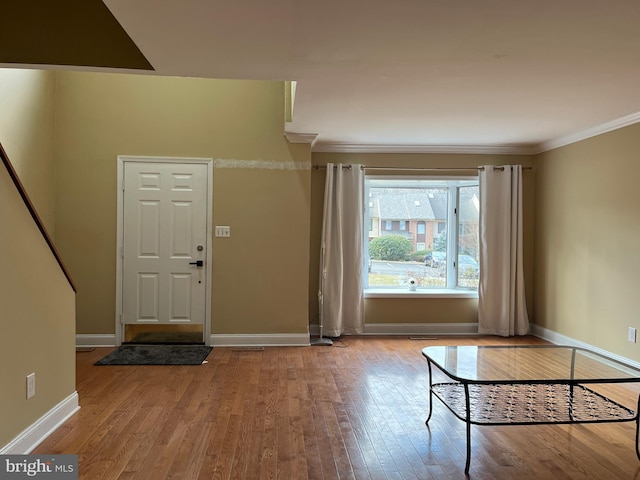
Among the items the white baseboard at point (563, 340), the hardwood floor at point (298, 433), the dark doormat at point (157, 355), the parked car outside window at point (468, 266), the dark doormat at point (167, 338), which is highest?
the parked car outside window at point (468, 266)

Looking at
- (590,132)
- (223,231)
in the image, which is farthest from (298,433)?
(590,132)

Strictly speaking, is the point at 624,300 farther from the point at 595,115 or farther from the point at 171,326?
the point at 171,326

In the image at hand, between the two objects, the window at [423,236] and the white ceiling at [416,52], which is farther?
the window at [423,236]

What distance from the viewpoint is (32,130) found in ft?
15.2

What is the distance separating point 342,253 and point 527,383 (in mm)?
3317

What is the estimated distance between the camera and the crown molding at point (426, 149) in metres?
5.82

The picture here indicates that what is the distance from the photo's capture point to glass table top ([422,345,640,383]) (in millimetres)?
2668

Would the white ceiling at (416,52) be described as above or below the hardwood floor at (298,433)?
above

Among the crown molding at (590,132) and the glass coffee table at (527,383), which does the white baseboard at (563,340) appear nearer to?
the glass coffee table at (527,383)

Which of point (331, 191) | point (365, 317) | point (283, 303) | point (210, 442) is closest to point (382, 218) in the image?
point (331, 191)

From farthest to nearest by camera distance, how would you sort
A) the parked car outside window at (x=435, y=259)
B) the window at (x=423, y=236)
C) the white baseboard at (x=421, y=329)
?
the parked car outside window at (x=435, y=259)
the window at (x=423, y=236)
the white baseboard at (x=421, y=329)

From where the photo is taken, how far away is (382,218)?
6.18m

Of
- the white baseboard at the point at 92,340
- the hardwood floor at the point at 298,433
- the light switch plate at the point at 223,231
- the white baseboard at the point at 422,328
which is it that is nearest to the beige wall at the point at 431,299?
the white baseboard at the point at 422,328

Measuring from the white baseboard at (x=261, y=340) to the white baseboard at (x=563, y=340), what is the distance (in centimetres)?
279
